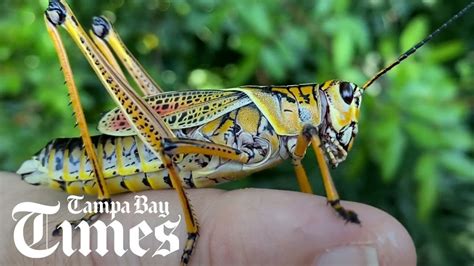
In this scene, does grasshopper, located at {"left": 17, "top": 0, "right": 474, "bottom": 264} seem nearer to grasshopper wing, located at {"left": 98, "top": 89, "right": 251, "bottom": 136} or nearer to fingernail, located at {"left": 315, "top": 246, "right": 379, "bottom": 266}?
grasshopper wing, located at {"left": 98, "top": 89, "right": 251, "bottom": 136}

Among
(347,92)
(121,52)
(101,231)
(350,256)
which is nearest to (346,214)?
(350,256)

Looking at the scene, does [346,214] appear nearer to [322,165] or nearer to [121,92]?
[322,165]

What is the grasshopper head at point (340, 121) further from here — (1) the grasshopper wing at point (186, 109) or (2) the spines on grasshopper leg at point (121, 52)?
(2) the spines on grasshopper leg at point (121, 52)

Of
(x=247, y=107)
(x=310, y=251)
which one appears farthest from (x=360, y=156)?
(x=310, y=251)

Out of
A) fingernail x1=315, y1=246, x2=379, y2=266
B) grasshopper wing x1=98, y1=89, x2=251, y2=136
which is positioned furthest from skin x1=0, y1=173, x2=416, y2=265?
grasshopper wing x1=98, y1=89, x2=251, y2=136

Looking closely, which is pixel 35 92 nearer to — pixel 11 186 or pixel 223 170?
pixel 11 186
